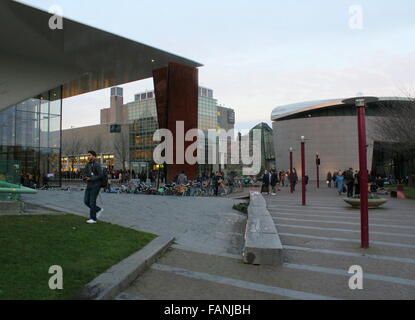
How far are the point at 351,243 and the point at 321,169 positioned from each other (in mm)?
47181

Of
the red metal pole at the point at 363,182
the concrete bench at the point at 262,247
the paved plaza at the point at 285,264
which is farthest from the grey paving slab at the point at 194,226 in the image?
the red metal pole at the point at 363,182

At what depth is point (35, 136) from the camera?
29500 mm

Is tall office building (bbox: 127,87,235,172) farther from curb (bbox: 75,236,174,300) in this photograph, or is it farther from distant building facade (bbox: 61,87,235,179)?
curb (bbox: 75,236,174,300)

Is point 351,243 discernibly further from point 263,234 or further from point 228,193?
point 228,193

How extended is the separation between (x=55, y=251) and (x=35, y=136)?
88.9 ft

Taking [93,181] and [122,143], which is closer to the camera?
[93,181]

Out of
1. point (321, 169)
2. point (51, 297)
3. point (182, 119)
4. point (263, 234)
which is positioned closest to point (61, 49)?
point (182, 119)

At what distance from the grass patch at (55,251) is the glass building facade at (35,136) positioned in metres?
22.9

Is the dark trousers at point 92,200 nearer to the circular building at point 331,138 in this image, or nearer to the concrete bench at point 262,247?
the concrete bench at point 262,247

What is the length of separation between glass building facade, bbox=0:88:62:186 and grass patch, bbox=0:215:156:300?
22.9 meters

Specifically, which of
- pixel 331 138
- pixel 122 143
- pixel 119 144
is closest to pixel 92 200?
pixel 331 138

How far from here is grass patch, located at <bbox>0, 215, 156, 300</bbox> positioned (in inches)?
153

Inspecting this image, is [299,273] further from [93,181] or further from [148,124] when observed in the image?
[148,124]

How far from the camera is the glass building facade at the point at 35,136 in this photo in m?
28.8
